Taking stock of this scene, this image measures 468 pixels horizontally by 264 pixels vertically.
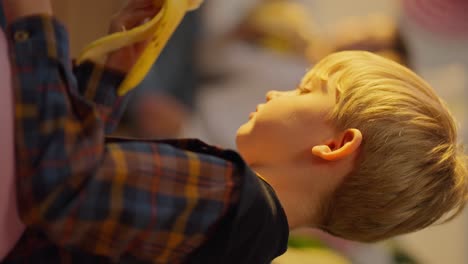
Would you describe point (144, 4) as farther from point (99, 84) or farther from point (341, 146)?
point (341, 146)

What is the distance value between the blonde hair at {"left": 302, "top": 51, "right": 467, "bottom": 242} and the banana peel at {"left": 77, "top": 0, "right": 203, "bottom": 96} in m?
0.19

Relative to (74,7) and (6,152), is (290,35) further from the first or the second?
(6,152)

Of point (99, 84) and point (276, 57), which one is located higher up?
point (99, 84)

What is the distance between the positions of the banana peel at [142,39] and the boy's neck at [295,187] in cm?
17

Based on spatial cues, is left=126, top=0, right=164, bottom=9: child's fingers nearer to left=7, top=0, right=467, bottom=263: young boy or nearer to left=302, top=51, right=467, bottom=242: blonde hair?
left=7, top=0, right=467, bottom=263: young boy

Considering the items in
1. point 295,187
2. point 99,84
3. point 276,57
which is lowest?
point 276,57

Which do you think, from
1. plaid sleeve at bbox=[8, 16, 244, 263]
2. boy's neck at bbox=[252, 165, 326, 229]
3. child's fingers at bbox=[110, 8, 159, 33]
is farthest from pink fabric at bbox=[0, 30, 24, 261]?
boy's neck at bbox=[252, 165, 326, 229]

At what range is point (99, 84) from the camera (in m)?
0.55

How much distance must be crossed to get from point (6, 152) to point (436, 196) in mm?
421

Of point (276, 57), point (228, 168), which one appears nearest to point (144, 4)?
point (228, 168)

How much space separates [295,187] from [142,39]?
0.21 meters

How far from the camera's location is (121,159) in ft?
→ 1.65

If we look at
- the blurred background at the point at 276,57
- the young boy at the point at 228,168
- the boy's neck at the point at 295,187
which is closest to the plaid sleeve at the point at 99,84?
the young boy at the point at 228,168

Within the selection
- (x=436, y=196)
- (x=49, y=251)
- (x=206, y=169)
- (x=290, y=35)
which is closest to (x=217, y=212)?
(x=206, y=169)
